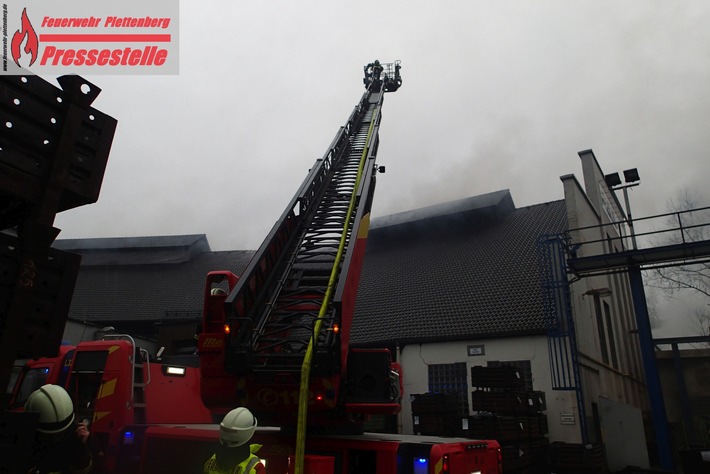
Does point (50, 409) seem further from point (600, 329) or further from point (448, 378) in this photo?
point (600, 329)

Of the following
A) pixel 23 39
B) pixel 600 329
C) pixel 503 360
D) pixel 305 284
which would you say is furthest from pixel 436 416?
pixel 23 39

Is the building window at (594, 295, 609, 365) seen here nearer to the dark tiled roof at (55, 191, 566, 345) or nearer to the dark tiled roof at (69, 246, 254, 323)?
the dark tiled roof at (55, 191, 566, 345)

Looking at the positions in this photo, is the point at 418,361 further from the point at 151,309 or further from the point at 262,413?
the point at 151,309

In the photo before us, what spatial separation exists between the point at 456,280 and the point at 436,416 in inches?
278

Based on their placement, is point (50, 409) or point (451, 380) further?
point (451, 380)

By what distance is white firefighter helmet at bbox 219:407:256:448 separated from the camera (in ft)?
12.1

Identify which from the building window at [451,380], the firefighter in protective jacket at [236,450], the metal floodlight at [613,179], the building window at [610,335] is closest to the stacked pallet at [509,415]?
the building window at [451,380]

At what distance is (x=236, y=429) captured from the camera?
3.69 m

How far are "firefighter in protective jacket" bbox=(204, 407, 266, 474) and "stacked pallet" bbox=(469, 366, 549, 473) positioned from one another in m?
9.90

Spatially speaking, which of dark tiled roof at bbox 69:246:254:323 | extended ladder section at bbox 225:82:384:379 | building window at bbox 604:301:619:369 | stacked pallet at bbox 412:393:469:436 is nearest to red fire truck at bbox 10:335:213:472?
extended ladder section at bbox 225:82:384:379

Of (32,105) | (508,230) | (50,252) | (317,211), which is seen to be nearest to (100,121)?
(32,105)

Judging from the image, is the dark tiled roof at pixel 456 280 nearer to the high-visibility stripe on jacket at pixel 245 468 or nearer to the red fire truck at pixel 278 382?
the red fire truck at pixel 278 382

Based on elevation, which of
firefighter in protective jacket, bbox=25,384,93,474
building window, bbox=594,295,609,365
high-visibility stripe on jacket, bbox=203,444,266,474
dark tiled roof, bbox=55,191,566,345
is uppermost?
dark tiled roof, bbox=55,191,566,345

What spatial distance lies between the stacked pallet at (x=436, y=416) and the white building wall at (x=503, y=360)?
206 centimetres
